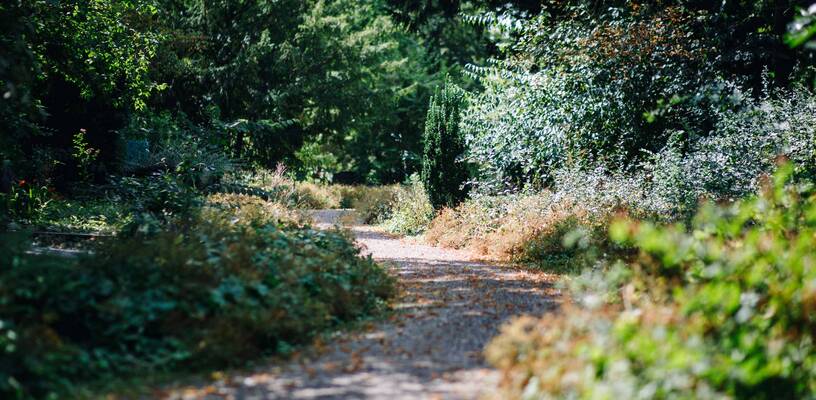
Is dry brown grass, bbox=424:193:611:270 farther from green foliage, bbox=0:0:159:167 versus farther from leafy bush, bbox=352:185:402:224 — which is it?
green foliage, bbox=0:0:159:167

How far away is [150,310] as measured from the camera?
569 cm

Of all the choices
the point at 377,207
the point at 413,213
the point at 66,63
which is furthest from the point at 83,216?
the point at 377,207

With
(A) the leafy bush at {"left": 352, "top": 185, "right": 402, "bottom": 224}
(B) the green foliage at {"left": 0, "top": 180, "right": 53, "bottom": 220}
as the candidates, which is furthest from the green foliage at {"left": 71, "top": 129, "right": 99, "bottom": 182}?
(A) the leafy bush at {"left": 352, "top": 185, "right": 402, "bottom": 224}

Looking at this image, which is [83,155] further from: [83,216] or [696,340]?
[696,340]

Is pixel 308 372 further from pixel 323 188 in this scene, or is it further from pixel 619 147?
pixel 323 188

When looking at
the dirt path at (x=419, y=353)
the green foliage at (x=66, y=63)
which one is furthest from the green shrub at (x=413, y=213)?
the dirt path at (x=419, y=353)

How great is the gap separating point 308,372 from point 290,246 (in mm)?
3305

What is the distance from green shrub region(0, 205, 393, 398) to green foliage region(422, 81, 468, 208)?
1019 cm

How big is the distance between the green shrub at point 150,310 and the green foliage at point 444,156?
10.2 m

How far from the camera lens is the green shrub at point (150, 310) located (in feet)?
16.1

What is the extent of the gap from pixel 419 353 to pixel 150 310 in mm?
2187

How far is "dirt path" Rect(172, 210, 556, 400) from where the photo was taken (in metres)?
4.93

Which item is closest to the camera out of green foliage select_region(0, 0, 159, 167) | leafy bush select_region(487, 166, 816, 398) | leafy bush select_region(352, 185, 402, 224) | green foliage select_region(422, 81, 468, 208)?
leafy bush select_region(487, 166, 816, 398)

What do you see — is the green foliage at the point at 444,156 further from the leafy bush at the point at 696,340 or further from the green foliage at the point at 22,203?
the leafy bush at the point at 696,340
